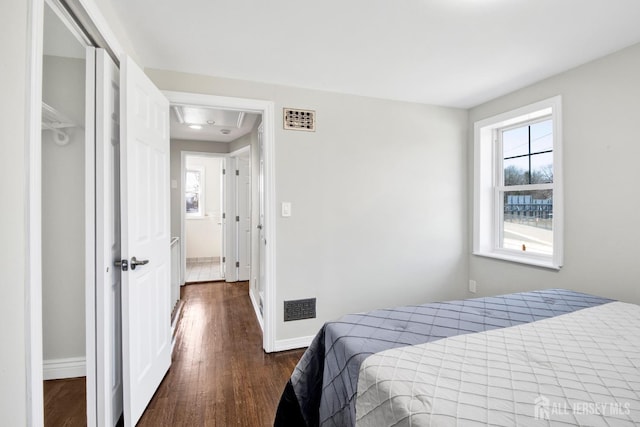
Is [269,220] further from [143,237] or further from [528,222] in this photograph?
[528,222]

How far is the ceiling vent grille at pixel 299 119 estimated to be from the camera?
8.59ft

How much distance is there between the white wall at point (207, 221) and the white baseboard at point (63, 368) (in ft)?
14.0

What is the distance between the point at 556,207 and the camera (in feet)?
8.02

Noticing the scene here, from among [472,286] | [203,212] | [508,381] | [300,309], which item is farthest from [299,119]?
[203,212]

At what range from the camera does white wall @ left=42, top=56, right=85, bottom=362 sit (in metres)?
2.05

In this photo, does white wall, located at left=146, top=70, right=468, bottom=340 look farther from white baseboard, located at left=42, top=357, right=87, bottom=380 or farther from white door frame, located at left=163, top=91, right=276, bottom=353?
white baseboard, located at left=42, top=357, right=87, bottom=380

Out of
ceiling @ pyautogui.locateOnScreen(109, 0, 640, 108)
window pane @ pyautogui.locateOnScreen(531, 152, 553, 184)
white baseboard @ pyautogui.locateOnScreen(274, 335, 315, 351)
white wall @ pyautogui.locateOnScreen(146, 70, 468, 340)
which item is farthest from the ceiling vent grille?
window pane @ pyautogui.locateOnScreen(531, 152, 553, 184)

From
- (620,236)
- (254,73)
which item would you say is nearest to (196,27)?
(254,73)

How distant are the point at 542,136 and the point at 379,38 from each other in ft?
6.10

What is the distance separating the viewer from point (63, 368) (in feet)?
7.07

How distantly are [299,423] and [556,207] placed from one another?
2470 millimetres

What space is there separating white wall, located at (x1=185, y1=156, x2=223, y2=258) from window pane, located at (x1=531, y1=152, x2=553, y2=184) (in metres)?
5.47

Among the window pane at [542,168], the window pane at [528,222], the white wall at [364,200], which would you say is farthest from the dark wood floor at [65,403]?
the window pane at [542,168]

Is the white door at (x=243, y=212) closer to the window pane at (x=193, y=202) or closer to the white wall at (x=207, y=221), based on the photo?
the white wall at (x=207, y=221)
